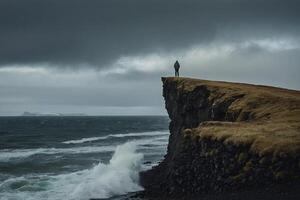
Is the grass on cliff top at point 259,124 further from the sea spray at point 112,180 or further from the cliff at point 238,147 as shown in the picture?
the sea spray at point 112,180

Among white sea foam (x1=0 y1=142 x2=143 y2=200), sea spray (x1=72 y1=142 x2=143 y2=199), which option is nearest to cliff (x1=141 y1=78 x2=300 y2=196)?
sea spray (x1=72 y1=142 x2=143 y2=199)

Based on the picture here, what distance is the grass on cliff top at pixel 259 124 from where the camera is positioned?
2861 centimetres

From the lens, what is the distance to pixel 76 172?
54312 millimetres

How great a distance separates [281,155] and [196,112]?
75.3 ft

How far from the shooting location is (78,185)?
1751 inches

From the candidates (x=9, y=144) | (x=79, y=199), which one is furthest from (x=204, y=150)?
(x=9, y=144)

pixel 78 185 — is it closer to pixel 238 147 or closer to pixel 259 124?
pixel 259 124

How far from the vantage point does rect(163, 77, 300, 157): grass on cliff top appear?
28609 mm

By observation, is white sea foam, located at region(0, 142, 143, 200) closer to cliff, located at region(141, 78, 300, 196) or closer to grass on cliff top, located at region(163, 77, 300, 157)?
cliff, located at region(141, 78, 300, 196)

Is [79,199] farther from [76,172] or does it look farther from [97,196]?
[76,172]

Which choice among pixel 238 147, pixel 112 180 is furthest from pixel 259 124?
pixel 112 180

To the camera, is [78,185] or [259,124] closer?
[259,124]

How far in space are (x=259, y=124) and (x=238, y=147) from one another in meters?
5.55

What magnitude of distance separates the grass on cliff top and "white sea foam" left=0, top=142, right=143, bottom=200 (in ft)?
34.1
